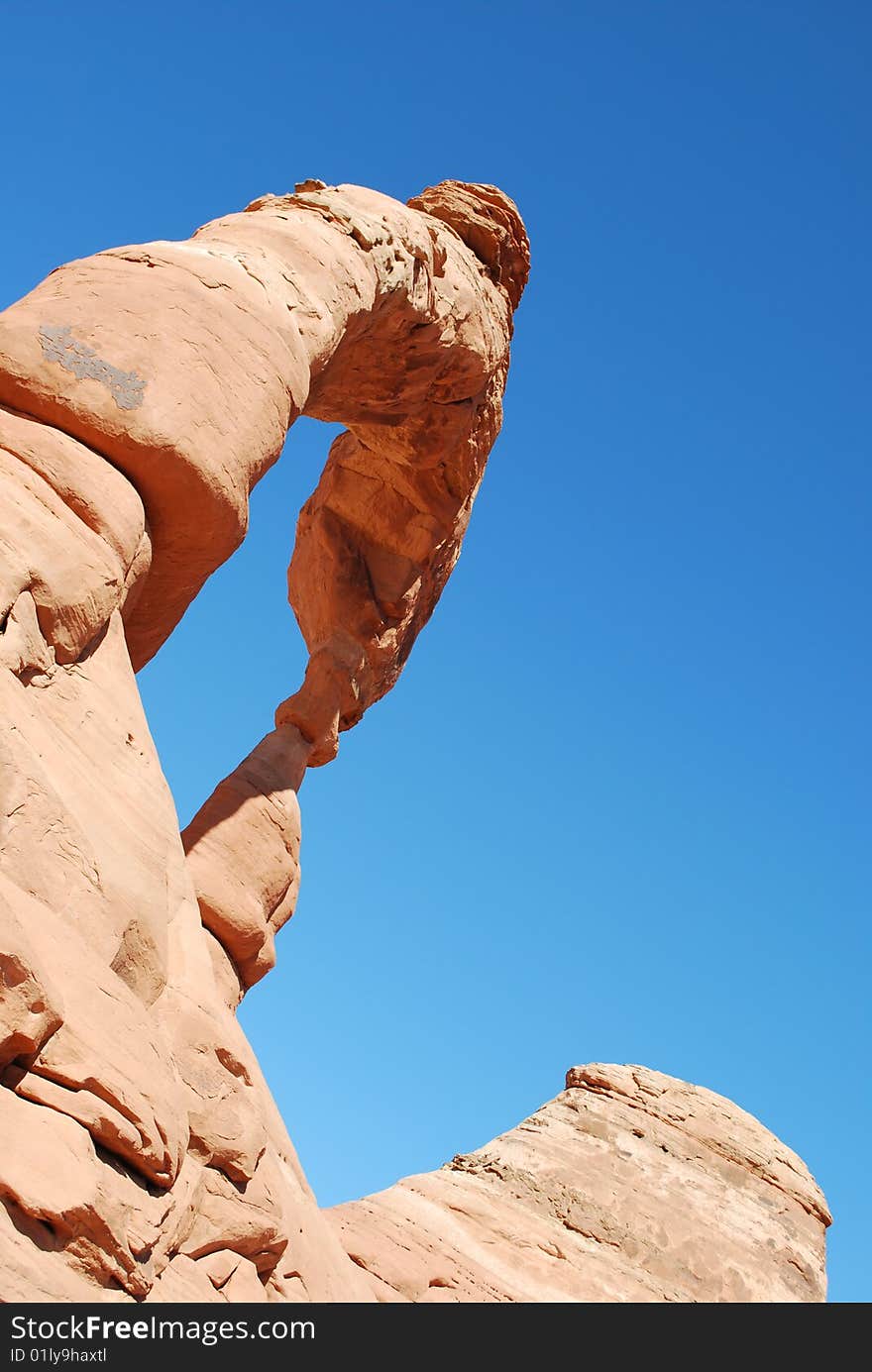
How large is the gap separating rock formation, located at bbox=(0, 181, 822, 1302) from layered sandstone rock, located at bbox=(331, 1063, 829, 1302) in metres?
0.26

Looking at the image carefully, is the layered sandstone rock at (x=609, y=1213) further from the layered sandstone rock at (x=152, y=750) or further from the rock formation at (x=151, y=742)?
the layered sandstone rock at (x=152, y=750)

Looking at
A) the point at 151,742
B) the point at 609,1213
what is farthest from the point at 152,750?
the point at 609,1213

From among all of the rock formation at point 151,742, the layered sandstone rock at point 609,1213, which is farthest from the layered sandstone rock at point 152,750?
the layered sandstone rock at point 609,1213

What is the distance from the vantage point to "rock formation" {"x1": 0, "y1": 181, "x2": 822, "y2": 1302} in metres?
5.27

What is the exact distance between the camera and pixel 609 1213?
1284cm

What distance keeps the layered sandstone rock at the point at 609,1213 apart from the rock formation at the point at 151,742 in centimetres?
26

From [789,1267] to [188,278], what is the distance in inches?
427

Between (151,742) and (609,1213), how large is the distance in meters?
7.95

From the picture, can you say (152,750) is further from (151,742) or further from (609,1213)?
(609,1213)

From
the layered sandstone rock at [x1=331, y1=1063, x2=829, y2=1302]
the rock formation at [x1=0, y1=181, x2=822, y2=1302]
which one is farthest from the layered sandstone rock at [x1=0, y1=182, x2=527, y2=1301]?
the layered sandstone rock at [x1=331, y1=1063, x2=829, y2=1302]

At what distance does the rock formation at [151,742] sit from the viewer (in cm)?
527

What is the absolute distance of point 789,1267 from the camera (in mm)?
13211
